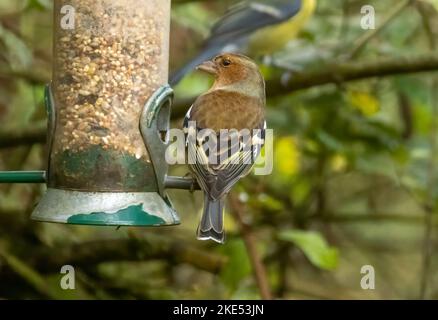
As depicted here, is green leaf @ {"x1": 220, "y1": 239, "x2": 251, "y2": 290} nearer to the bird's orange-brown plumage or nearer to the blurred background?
the blurred background

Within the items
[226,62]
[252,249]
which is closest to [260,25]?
[226,62]

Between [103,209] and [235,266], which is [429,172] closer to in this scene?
[235,266]

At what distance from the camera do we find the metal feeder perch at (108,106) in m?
4.25

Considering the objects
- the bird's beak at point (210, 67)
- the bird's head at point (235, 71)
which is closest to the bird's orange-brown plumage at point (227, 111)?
the bird's head at point (235, 71)

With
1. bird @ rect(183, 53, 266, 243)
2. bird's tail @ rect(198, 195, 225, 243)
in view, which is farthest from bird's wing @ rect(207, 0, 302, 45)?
bird's tail @ rect(198, 195, 225, 243)

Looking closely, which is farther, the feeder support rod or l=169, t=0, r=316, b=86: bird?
l=169, t=0, r=316, b=86: bird

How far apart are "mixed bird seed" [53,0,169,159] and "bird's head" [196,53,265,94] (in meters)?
0.65

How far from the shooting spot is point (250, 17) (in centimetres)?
729

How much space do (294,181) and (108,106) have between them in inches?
102

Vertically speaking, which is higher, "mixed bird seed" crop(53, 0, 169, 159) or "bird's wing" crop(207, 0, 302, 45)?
"bird's wing" crop(207, 0, 302, 45)

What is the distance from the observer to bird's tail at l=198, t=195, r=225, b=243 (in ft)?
13.4

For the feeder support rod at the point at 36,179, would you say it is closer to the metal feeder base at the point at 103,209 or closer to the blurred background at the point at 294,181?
the metal feeder base at the point at 103,209
